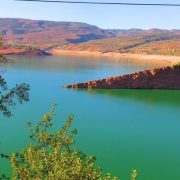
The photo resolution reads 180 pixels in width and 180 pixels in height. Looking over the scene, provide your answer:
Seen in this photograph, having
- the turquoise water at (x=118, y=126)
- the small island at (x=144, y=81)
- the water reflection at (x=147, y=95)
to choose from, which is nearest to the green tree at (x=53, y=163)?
the turquoise water at (x=118, y=126)

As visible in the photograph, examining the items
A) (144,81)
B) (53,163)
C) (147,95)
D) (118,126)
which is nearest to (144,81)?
(144,81)

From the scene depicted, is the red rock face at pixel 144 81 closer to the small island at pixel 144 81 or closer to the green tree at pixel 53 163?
the small island at pixel 144 81

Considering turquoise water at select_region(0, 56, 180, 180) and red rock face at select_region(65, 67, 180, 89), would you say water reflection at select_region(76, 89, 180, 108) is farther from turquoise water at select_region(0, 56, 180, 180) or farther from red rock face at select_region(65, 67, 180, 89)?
red rock face at select_region(65, 67, 180, 89)

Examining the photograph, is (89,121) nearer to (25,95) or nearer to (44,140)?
(25,95)

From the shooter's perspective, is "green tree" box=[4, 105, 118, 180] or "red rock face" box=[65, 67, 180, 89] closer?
"green tree" box=[4, 105, 118, 180]

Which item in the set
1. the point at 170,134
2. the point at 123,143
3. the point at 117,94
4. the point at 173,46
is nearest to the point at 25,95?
the point at 123,143

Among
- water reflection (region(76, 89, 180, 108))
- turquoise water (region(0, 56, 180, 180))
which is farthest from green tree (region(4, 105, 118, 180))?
water reflection (region(76, 89, 180, 108))

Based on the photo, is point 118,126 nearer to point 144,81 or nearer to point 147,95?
point 147,95
